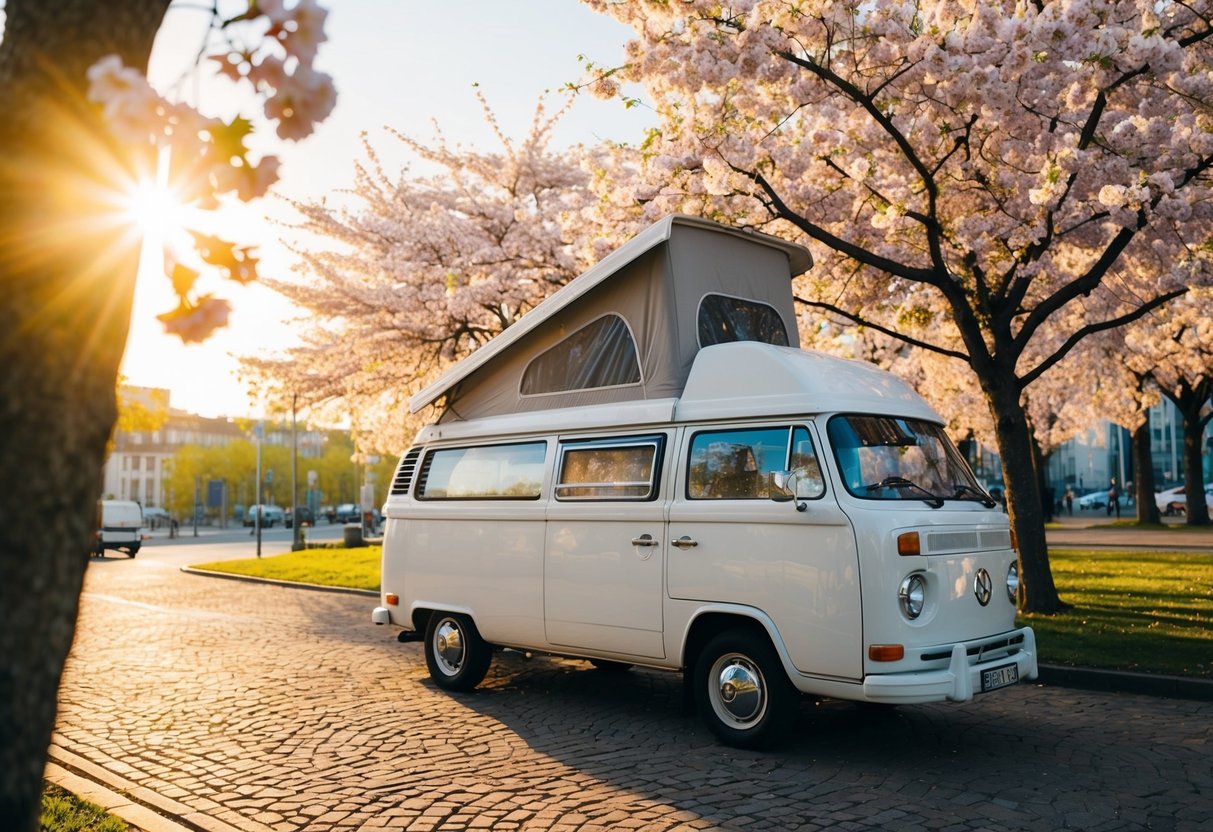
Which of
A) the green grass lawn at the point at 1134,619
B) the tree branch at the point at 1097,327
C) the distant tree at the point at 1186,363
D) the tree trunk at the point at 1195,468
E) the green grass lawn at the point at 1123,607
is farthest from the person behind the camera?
the tree trunk at the point at 1195,468

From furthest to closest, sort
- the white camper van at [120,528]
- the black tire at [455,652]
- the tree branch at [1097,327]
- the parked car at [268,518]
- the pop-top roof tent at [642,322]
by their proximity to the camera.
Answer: the parked car at [268,518] → the white camper van at [120,528] → the tree branch at [1097,327] → the black tire at [455,652] → the pop-top roof tent at [642,322]

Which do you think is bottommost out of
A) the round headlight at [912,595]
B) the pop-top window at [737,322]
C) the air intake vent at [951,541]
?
the round headlight at [912,595]

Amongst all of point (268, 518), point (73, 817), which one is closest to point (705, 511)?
point (73, 817)

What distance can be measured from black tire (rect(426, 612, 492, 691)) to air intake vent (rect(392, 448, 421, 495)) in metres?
1.38

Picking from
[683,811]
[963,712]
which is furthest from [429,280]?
[683,811]

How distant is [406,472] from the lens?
10.2 meters

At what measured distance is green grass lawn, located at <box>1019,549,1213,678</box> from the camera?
9719 millimetres

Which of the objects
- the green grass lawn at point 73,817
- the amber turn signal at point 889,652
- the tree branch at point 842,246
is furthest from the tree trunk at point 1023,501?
the green grass lawn at point 73,817

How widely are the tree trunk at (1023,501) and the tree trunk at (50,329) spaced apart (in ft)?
39.8

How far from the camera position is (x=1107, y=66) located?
1083 centimetres

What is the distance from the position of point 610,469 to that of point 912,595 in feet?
8.70

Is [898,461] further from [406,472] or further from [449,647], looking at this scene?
[406,472]

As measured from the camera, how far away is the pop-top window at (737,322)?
826cm

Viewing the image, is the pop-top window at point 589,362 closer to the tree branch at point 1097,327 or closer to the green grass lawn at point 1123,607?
the green grass lawn at point 1123,607
